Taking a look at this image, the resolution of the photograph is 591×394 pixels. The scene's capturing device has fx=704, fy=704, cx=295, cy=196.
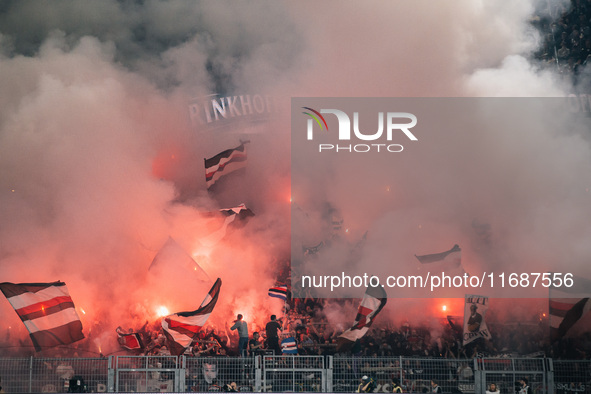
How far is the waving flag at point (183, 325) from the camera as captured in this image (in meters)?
12.1

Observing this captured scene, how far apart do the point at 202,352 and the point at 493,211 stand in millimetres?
6163

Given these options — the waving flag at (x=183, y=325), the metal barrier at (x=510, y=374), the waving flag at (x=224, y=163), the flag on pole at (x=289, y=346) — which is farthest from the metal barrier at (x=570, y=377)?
the waving flag at (x=224, y=163)

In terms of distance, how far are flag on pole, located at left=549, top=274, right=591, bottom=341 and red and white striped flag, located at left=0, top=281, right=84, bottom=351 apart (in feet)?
27.6

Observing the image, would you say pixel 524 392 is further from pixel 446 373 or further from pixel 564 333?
pixel 564 333

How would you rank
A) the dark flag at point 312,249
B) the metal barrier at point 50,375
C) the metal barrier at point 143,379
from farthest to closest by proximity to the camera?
the dark flag at point 312,249 → the metal barrier at point 50,375 → the metal barrier at point 143,379

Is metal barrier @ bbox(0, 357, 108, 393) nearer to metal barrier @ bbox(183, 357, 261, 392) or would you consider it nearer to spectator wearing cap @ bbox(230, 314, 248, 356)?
metal barrier @ bbox(183, 357, 261, 392)

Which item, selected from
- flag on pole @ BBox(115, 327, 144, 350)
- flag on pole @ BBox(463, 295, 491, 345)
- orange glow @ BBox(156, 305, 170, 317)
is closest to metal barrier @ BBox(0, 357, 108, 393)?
flag on pole @ BBox(115, 327, 144, 350)

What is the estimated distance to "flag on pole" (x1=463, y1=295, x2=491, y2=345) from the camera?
1269 centimetres

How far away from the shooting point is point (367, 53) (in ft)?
46.6

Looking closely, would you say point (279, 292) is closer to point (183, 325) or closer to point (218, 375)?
point (183, 325)

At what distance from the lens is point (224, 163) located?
1461 centimetres

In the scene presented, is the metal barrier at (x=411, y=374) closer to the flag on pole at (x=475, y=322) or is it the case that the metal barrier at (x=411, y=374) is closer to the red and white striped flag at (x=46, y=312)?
the flag on pole at (x=475, y=322)

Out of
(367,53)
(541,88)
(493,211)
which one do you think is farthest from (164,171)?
(541,88)

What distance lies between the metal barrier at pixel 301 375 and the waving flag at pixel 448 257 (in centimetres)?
213
